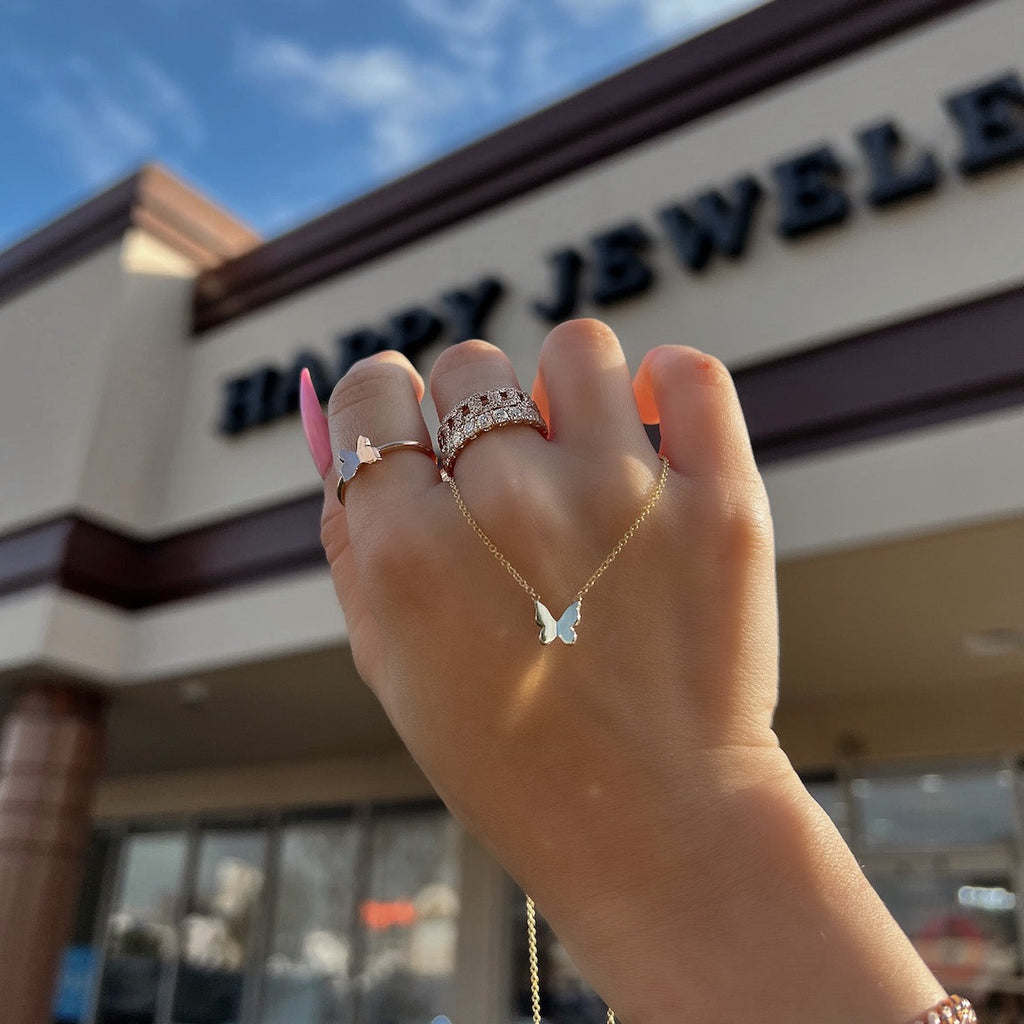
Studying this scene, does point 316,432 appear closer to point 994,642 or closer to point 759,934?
point 759,934

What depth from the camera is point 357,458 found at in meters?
0.80

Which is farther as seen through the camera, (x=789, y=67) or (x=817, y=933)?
(x=789, y=67)

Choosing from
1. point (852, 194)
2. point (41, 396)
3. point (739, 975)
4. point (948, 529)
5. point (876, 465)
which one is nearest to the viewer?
point (739, 975)

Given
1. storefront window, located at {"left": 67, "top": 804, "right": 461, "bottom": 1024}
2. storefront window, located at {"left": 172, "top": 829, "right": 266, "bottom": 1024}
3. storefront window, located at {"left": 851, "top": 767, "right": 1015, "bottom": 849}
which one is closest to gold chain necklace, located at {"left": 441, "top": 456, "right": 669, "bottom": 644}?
storefront window, located at {"left": 851, "top": 767, "right": 1015, "bottom": 849}

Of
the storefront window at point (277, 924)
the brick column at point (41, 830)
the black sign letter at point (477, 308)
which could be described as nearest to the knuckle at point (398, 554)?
the black sign letter at point (477, 308)

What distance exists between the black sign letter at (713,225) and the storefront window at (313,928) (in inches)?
241

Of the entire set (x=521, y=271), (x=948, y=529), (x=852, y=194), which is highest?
(x=521, y=271)

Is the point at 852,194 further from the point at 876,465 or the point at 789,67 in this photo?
the point at 876,465

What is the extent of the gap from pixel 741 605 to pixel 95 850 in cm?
1192

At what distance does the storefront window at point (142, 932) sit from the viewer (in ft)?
32.1

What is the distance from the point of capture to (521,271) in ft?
19.7

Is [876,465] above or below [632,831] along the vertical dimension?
above

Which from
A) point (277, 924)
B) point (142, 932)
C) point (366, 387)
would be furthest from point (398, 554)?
point (142, 932)

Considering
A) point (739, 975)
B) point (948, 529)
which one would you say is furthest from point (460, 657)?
point (948, 529)
